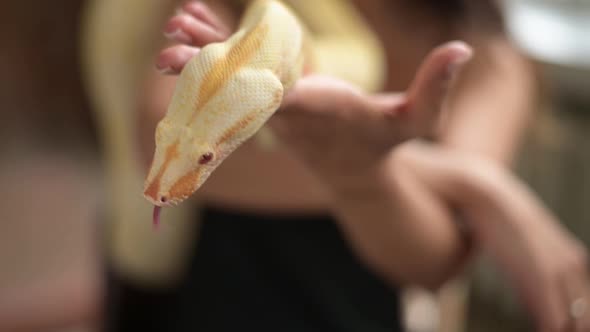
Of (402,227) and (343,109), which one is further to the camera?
(402,227)

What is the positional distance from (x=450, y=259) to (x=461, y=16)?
21cm

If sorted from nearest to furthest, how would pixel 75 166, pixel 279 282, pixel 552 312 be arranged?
pixel 552 312, pixel 279 282, pixel 75 166

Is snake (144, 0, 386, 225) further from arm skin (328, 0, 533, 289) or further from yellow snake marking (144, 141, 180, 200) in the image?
arm skin (328, 0, 533, 289)

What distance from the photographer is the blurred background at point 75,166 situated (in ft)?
3.43

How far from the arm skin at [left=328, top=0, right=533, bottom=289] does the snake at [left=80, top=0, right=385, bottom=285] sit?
0.21ft

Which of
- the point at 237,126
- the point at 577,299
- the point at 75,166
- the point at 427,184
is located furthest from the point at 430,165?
the point at 75,166

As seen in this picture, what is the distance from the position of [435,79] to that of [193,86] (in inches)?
4.0

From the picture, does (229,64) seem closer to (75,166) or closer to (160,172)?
(160,172)

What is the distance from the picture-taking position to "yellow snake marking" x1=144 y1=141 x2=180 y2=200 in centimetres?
22

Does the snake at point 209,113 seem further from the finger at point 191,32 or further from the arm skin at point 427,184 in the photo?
the arm skin at point 427,184

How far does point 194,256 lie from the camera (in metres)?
0.60

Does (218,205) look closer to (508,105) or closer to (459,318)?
(508,105)

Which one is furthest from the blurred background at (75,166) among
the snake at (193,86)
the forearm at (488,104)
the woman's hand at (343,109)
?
the woman's hand at (343,109)

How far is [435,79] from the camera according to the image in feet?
0.93
